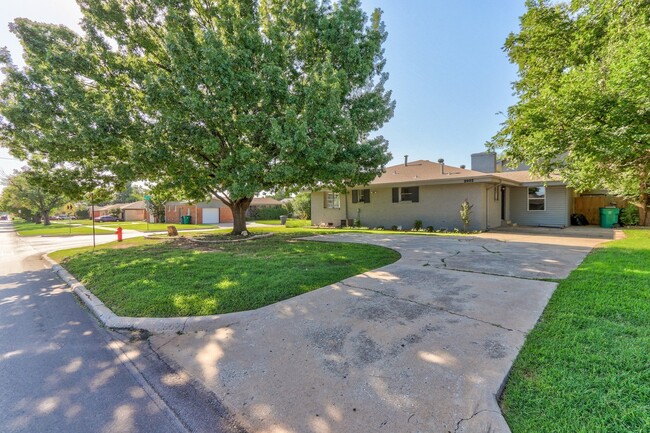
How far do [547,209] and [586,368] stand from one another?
1640cm

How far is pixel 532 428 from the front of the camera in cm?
188

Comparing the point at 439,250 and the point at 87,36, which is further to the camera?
the point at 87,36

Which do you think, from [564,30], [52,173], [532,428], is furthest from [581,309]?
[52,173]

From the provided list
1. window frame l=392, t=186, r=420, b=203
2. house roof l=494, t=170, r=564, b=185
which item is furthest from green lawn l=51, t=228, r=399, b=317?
house roof l=494, t=170, r=564, b=185

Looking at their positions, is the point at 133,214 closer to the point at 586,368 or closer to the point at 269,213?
the point at 269,213

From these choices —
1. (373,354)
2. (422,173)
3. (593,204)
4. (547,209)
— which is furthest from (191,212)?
(593,204)

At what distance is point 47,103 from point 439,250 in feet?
44.1

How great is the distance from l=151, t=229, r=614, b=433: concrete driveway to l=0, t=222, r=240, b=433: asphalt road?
0.64 feet

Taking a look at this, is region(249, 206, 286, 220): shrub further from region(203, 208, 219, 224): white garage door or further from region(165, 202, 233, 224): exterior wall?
Result: region(203, 208, 219, 224): white garage door

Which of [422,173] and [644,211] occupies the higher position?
[422,173]

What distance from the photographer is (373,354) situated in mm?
2893

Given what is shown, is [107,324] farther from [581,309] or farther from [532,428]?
[581,309]

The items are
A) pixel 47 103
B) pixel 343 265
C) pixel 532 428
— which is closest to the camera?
pixel 532 428

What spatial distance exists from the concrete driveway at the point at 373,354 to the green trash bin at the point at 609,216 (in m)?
13.8
